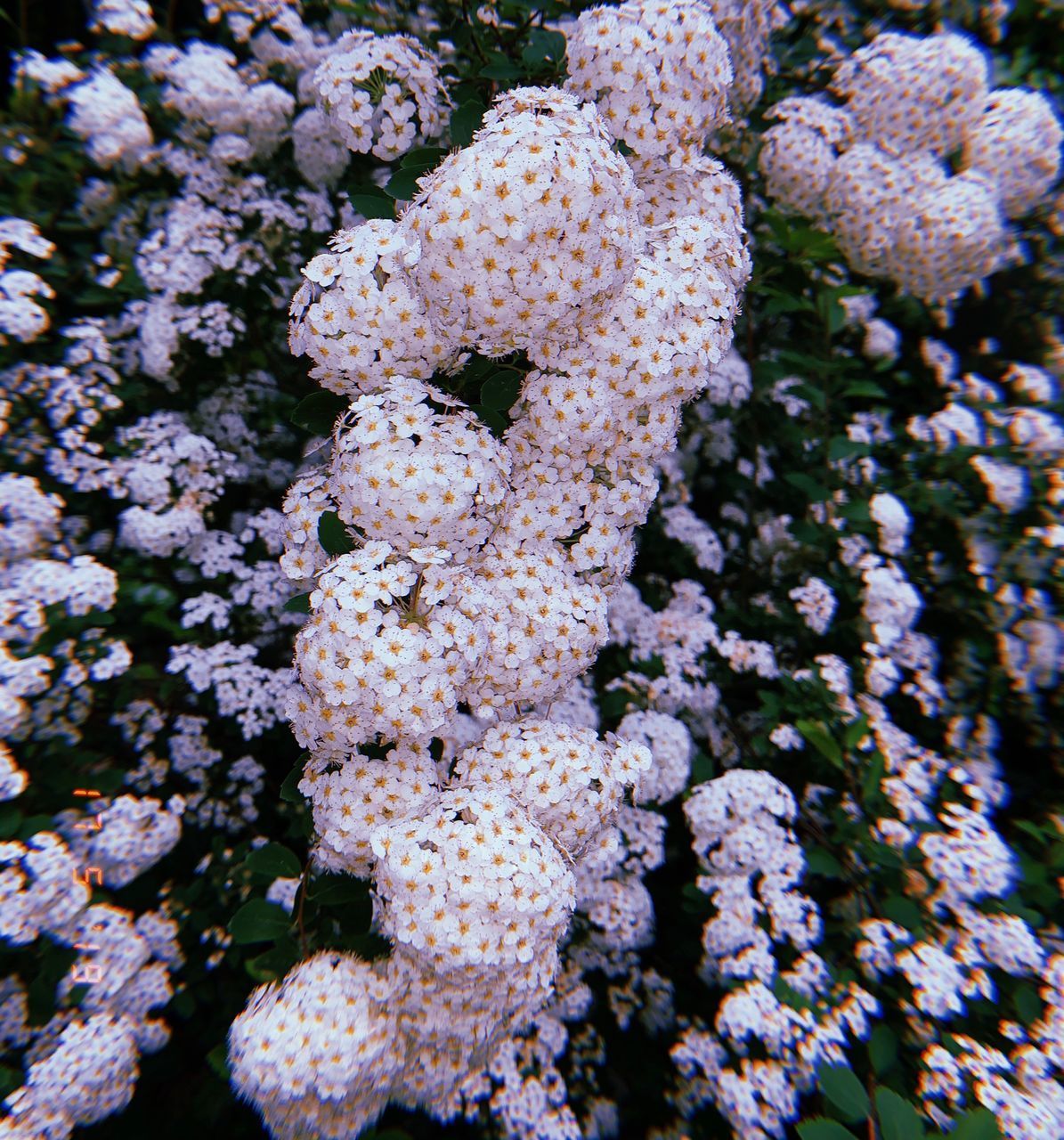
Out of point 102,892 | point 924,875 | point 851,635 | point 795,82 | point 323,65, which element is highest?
point 795,82

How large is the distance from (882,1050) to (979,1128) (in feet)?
1.72

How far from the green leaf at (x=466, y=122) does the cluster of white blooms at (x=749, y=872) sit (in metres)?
2.30

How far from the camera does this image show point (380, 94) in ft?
6.95

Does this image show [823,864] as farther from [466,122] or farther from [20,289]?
[20,289]

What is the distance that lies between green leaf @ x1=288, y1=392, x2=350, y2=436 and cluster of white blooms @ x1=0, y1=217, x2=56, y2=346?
4.73 ft

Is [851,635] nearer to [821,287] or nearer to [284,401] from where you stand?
[821,287]

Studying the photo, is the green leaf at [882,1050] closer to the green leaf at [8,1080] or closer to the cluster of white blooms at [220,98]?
the green leaf at [8,1080]

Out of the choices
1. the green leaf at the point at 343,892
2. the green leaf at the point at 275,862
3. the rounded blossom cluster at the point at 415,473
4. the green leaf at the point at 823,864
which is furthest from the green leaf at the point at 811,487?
the green leaf at the point at 275,862

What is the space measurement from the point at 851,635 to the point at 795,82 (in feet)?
8.40

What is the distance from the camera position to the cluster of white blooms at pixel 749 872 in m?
2.38

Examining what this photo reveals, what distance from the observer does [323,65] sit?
2.19 m

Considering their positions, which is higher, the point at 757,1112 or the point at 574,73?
the point at 574,73

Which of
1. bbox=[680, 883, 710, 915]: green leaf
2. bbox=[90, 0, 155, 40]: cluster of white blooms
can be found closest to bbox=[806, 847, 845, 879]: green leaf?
bbox=[680, 883, 710, 915]: green leaf

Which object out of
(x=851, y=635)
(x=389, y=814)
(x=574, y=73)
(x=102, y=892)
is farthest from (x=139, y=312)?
(x=851, y=635)
